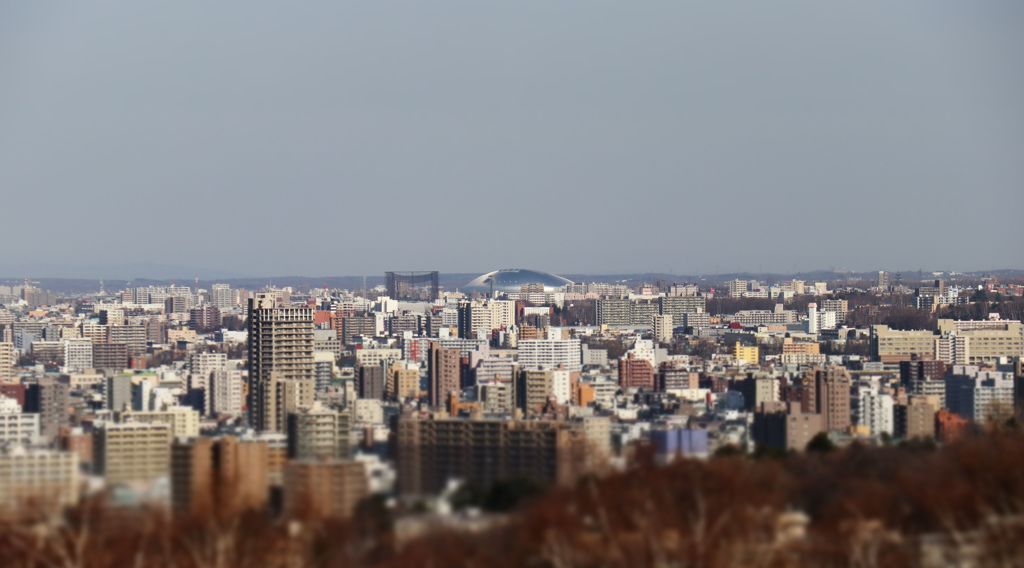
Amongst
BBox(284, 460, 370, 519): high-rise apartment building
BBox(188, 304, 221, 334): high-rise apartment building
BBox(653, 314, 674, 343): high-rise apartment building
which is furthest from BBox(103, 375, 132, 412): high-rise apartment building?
BBox(188, 304, 221, 334): high-rise apartment building

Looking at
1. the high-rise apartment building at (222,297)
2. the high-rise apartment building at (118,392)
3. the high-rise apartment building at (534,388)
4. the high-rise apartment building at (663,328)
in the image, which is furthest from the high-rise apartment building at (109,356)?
the high-rise apartment building at (222,297)

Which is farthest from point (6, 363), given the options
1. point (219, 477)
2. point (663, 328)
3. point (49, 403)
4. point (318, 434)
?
point (219, 477)

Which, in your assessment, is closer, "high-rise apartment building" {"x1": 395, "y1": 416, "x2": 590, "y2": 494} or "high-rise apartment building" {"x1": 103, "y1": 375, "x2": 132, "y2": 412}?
"high-rise apartment building" {"x1": 395, "y1": 416, "x2": 590, "y2": 494}

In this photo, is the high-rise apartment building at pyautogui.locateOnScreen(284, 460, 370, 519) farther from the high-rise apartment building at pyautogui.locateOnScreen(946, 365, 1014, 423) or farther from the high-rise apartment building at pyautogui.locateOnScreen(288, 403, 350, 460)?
the high-rise apartment building at pyautogui.locateOnScreen(946, 365, 1014, 423)

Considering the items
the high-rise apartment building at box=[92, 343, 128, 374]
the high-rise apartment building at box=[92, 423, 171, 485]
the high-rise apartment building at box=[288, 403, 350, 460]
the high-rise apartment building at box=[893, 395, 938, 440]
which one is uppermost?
the high-rise apartment building at box=[92, 423, 171, 485]

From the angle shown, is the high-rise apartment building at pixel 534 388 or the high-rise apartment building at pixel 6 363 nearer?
the high-rise apartment building at pixel 534 388

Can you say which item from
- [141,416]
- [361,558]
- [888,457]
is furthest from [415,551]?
[141,416]

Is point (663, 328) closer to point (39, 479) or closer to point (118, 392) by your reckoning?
point (118, 392)

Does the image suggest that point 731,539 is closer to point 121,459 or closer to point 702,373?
point 121,459

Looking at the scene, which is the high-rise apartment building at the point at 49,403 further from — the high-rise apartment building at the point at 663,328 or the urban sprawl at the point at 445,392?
the high-rise apartment building at the point at 663,328
